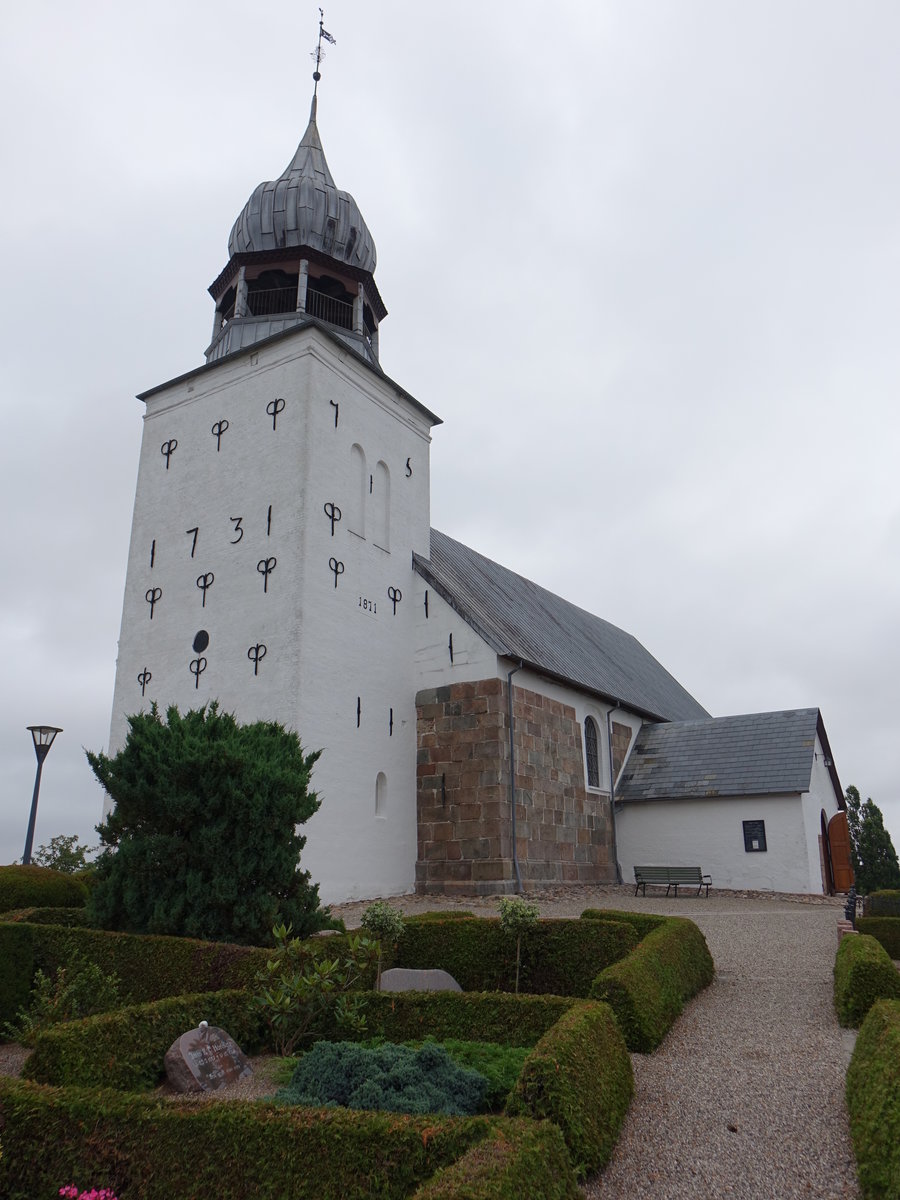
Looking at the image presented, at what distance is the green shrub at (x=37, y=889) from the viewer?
33.4 feet

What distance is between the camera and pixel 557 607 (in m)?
25.3

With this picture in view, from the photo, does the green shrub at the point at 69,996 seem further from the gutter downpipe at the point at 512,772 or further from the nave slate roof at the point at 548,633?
the nave slate roof at the point at 548,633

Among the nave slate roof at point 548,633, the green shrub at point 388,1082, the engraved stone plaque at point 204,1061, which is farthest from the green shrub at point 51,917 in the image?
the nave slate roof at point 548,633

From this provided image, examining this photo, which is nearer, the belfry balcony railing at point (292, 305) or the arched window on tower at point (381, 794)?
the arched window on tower at point (381, 794)

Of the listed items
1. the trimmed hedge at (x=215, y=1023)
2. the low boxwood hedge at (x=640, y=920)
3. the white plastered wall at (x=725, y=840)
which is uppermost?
the white plastered wall at (x=725, y=840)

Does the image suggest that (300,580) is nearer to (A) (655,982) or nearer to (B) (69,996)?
(B) (69,996)

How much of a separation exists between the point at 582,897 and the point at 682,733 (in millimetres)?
7346

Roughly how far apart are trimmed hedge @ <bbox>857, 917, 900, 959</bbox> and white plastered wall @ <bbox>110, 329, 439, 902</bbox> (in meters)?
7.87

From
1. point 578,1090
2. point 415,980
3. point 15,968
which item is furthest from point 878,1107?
point 15,968

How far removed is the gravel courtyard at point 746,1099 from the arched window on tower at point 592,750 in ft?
31.7

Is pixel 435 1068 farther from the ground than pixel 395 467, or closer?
closer

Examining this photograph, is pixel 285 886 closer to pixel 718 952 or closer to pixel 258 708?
pixel 718 952

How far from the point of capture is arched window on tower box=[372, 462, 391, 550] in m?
17.2

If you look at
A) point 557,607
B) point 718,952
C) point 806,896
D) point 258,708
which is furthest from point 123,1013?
point 557,607
